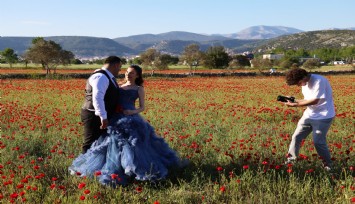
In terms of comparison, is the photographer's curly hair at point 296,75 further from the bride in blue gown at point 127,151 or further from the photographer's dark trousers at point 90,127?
the photographer's dark trousers at point 90,127

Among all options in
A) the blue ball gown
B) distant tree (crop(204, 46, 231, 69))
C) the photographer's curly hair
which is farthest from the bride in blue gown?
distant tree (crop(204, 46, 231, 69))

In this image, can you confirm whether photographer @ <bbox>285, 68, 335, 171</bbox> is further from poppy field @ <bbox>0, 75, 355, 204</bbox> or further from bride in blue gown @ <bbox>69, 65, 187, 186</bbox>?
bride in blue gown @ <bbox>69, 65, 187, 186</bbox>

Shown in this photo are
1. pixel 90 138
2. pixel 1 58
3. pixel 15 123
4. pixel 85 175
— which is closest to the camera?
pixel 85 175

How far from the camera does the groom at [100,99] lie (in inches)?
208

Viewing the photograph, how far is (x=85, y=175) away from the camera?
5.34 m

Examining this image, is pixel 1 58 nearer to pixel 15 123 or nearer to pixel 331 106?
pixel 15 123

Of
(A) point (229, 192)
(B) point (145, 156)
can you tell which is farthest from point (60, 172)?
(A) point (229, 192)

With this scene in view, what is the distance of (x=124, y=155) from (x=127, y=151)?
7 centimetres

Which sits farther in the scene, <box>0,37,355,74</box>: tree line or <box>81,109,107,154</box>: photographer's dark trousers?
<box>0,37,355,74</box>: tree line

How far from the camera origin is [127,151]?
17.3ft

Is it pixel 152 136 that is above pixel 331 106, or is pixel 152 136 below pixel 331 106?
below

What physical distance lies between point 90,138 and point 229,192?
→ 2.34m

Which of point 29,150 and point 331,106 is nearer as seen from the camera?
point 331,106

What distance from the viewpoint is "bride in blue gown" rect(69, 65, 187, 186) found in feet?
17.1
